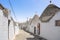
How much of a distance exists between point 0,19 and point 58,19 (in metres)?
12.3

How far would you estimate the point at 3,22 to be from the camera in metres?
9.66

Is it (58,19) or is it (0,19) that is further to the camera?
(58,19)

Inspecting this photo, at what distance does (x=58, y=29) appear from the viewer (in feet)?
62.0

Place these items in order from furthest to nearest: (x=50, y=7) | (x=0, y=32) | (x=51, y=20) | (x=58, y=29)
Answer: (x=50, y=7) < (x=51, y=20) < (x=58, y=29) < (x=0, y=32)

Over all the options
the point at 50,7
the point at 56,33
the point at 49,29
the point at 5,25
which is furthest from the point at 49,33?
the point at 5,25

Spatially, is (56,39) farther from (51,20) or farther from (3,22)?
(3,22)

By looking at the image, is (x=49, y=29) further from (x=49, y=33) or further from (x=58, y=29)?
(x=58, y=29)

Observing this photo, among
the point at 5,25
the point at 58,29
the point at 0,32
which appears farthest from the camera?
the point at 58,29

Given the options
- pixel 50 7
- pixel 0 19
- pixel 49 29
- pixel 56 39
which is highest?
pixel 50 7

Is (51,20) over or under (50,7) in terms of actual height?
under

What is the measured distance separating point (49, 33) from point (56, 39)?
2234mm

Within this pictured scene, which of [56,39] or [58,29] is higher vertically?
[58,29]

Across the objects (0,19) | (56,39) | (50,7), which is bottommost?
(56,39)

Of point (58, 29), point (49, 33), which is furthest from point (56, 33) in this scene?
point (49, 33)
